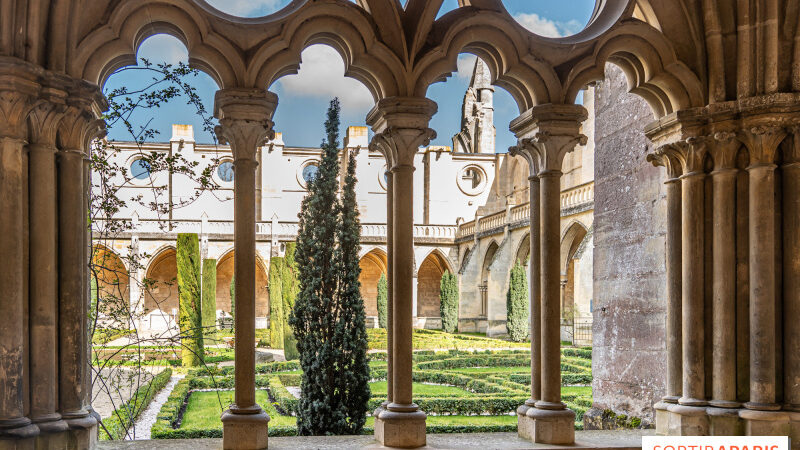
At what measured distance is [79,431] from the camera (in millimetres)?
2934

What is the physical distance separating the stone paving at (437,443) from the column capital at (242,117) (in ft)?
4.43

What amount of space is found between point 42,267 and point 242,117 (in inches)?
40.9

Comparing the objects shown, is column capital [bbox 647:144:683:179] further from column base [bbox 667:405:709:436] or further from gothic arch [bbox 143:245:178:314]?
gothic arch [bbox 143:245:178:314]

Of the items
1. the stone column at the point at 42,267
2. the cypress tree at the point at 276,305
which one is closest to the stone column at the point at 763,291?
the stone column at the point at 42,267

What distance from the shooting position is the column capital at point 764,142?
3395mm

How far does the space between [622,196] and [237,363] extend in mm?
2767

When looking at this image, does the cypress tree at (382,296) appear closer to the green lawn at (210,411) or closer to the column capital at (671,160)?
the green lawn at (210,411)

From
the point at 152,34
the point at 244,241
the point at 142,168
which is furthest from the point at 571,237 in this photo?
the point at 152,34

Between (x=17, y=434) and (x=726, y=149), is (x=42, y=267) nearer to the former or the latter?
(x=17, y=434)

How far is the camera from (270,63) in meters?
3.22

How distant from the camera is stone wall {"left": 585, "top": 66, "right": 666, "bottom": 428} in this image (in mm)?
4277

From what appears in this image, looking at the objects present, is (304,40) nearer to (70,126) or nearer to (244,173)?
(244,173)

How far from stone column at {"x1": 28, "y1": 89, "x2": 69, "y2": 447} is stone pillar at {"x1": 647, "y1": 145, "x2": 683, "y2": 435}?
2832 millimetres

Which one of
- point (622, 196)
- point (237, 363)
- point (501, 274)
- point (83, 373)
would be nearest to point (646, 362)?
point (622, 196)
